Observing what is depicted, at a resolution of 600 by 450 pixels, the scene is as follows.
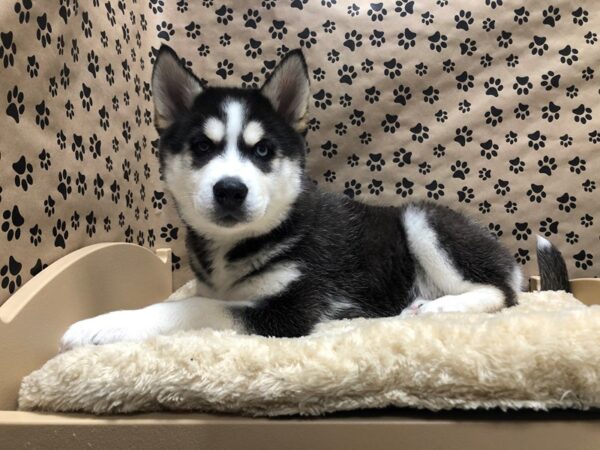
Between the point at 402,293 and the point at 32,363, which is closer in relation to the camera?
the point at 32,363

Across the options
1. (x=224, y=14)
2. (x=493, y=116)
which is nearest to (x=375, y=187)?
(x=493, y=116)

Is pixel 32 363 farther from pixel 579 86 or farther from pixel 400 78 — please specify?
pixel 579 86

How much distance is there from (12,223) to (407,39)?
1853 mm

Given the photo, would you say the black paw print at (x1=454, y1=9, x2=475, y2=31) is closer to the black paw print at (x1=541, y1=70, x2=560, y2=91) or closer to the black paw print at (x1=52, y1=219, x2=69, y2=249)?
the black paw print at (x1=541, y1=70, x2=560, y2=91)

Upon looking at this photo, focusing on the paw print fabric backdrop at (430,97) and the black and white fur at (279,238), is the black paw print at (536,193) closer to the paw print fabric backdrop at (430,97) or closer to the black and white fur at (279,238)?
the paw print fabric backdrop at (430,97)

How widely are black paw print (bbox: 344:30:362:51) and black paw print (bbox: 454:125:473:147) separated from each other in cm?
62

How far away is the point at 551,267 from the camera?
2143mm

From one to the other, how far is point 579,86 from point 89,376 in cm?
232

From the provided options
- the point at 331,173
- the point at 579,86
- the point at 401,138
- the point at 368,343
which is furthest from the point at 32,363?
the point at 579,86

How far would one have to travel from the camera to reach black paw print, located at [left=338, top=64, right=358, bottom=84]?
237 centimetres

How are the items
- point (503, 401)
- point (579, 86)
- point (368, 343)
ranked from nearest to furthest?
point (503, 401) → point (368, 343) → point (579, 86)

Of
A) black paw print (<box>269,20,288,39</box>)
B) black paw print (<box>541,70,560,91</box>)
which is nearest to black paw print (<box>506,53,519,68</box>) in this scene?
black paw print (<box>541,70,560,91</box>)

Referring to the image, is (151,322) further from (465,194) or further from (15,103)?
(465,194)

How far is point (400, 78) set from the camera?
236 cm
